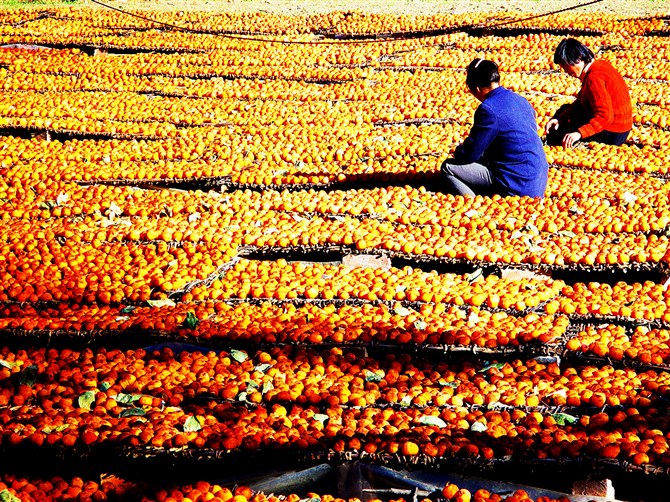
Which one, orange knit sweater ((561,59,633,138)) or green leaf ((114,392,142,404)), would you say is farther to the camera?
orange knit sweater ((561,59,633,138))

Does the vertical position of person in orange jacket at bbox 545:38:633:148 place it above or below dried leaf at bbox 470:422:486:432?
above

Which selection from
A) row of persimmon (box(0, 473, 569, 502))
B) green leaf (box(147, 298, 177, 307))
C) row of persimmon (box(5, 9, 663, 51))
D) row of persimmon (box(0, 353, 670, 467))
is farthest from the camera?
row of persimmon (box(5, 9, 663, 51))

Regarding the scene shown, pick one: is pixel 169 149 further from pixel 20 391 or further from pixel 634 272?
pixel 634 272

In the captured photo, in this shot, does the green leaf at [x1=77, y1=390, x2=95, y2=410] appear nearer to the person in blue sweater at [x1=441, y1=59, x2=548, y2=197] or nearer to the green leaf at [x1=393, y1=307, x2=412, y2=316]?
the green leaf at [x1=393, y1=307, x2=412, y2=316]

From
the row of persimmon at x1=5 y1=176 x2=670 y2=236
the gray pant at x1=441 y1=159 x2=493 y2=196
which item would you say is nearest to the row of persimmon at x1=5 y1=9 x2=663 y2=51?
the row of persimmon at x1=5 y1=176 x2=670 y2=236

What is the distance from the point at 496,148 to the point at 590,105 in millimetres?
1462

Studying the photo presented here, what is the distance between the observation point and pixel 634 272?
523 centimetres

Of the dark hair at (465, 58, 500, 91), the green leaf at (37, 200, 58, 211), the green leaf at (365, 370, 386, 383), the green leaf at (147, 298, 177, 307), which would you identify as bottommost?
the green leaf at (365, 370, 386, 383)

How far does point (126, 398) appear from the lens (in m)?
3.91

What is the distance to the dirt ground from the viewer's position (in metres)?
12.7

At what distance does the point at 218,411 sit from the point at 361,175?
12.8 feet

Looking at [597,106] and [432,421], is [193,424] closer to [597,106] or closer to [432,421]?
[432,421]

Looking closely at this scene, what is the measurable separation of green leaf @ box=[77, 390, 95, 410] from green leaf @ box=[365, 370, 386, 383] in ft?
4.78

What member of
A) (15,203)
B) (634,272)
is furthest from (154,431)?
(15,203)
